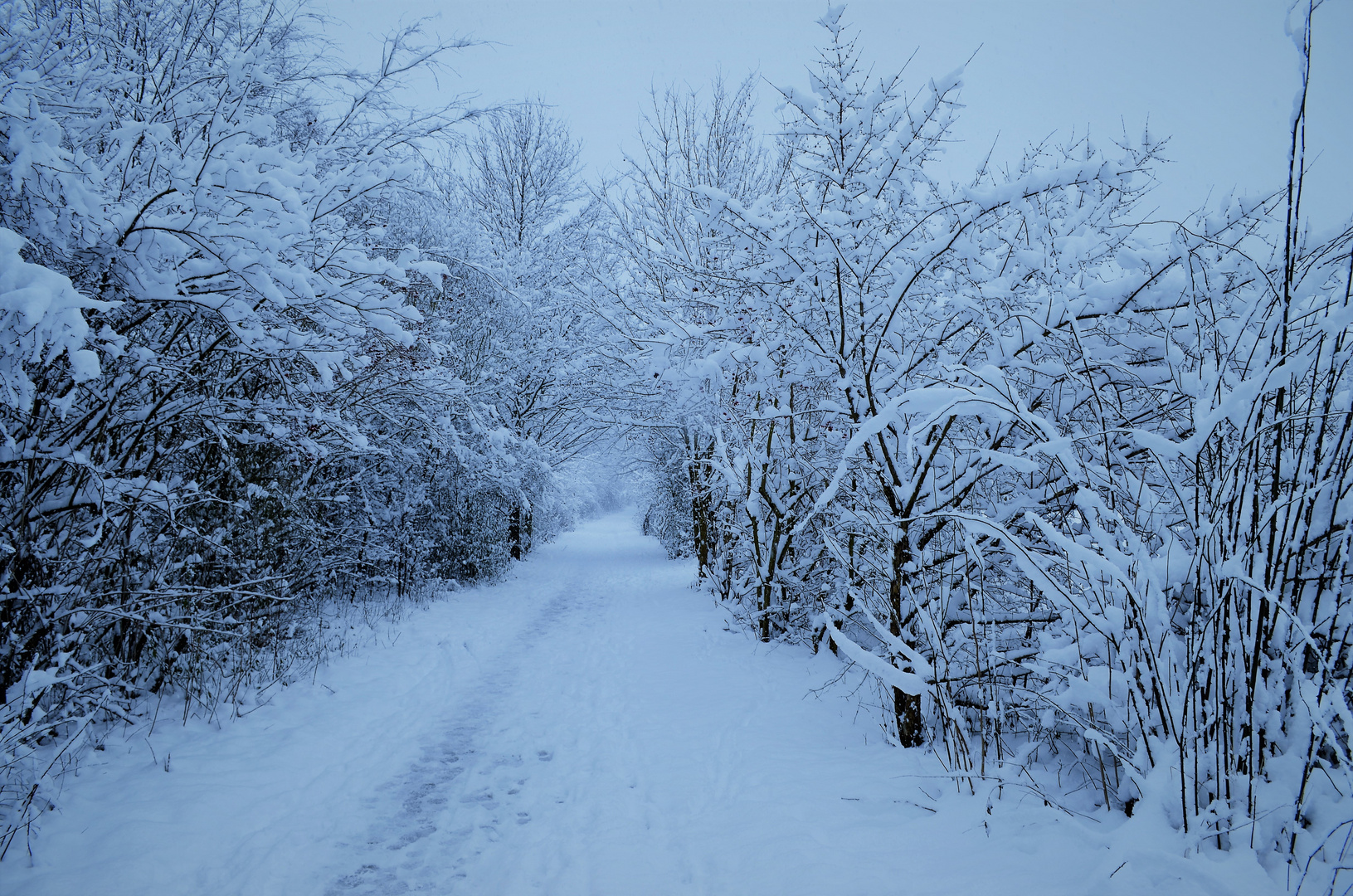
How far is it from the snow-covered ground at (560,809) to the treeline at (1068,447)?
0.30m

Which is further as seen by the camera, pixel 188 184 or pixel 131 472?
pixel 131 472

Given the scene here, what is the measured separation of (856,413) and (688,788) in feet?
8.20

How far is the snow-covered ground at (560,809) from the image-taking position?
222cm

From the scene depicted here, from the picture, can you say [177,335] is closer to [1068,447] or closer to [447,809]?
[447,809]

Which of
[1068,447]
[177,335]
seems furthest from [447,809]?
[1068,447]

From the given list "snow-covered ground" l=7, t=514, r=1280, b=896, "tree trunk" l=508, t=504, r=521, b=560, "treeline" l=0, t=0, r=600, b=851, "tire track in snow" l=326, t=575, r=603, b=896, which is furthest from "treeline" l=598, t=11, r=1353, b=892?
"tree trunk" l=508, t=504, r=521, b=560

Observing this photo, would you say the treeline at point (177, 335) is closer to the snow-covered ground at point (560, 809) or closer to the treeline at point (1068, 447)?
the snow-covered ground at point (560, 809)

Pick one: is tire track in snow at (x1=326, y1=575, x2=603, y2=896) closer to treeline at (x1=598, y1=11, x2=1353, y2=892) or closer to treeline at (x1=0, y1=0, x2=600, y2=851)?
treeline at (x1=0, y1=0, x2=600, y2=851)

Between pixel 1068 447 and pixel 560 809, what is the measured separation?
120 inches

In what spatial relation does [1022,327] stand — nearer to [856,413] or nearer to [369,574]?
[856,413]

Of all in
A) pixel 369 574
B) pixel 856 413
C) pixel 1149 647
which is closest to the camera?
pixel 1149 647

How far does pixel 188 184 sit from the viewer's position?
108 inches

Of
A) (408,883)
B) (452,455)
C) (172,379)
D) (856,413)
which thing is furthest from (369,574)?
(856,413)

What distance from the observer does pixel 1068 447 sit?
2.09 metres
